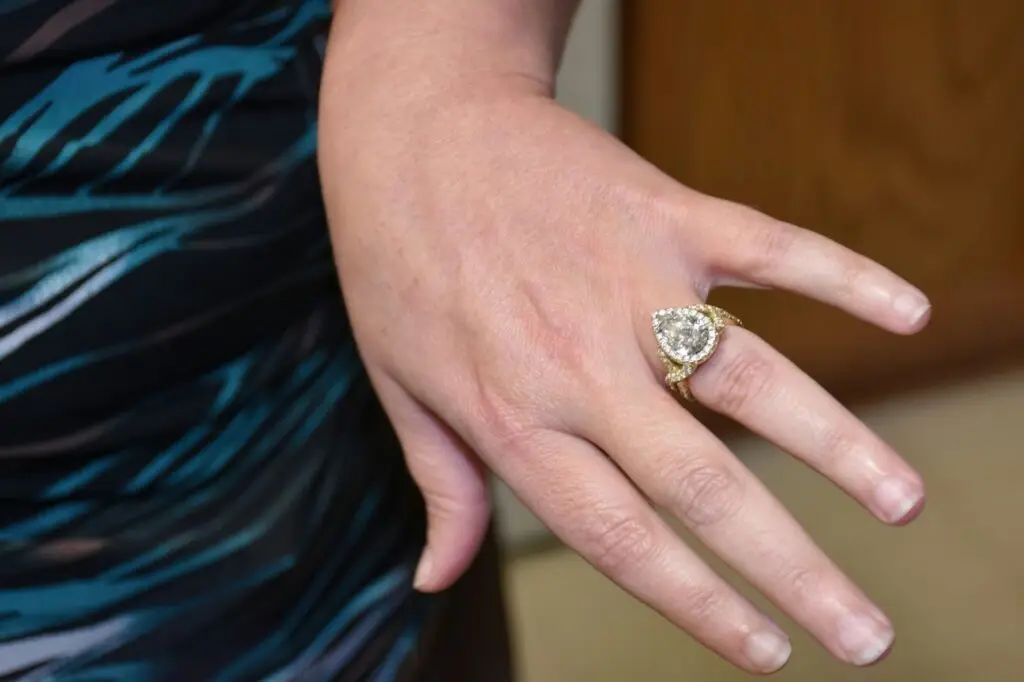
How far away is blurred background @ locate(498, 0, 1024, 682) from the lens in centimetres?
127

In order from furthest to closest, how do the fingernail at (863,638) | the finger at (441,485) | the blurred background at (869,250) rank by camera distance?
1. the blurred background at (869,250)
2. the finger at (441,485)
3. the fingernail at (863,638)

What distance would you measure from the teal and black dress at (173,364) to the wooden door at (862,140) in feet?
2.80

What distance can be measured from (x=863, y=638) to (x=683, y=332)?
14 cm

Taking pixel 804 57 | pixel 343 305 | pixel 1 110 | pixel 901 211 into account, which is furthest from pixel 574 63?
pixel 1 110

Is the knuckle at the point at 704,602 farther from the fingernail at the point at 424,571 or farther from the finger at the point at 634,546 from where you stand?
the fingernail at the point at 424,571

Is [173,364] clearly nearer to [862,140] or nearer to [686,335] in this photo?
[686,335]

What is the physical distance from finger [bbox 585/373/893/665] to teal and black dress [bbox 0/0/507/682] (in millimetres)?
187

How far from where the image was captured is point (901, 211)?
156cm

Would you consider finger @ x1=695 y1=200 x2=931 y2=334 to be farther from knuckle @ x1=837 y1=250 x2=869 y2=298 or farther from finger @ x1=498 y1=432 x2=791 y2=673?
finger @ x1=498 y1=432 x2=791 y2=673

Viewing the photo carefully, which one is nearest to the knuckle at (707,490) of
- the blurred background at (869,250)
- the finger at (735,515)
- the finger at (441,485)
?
the finger at (735,515)

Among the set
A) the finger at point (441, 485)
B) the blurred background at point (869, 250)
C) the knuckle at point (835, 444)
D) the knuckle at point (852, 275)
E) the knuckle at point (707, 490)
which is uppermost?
the knuckle at point (852, 275)

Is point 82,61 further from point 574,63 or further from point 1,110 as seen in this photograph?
point 574,63

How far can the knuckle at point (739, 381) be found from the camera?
0.41m

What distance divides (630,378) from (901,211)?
1.31 meters
